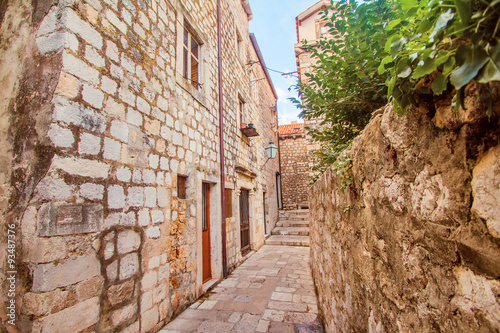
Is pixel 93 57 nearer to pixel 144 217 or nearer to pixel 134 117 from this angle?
pixel 134 117

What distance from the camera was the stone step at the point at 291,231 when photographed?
9243 mm

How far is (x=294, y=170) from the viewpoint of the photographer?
13.8 metres

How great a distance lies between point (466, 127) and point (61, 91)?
2628mm

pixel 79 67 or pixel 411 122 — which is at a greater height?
pixel 79 67

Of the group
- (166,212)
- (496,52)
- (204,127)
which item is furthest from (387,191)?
(204,127)

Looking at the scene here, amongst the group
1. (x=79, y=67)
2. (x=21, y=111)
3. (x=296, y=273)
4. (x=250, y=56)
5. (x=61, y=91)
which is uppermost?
(x=250, y=56)

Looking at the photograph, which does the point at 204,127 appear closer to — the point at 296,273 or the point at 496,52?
the point at 296,273

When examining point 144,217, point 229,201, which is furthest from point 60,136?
point 229,201

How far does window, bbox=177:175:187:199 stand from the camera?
12.0 ft

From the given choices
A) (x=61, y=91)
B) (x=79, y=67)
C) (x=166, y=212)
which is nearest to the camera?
(x=61, y=91)

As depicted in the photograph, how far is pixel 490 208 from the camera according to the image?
0.53 meters

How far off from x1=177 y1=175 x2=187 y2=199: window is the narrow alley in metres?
1.59

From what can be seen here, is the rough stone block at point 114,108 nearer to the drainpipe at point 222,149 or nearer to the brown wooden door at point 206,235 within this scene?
the brown wooden door at point 206,235

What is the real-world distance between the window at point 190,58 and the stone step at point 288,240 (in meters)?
5.80
